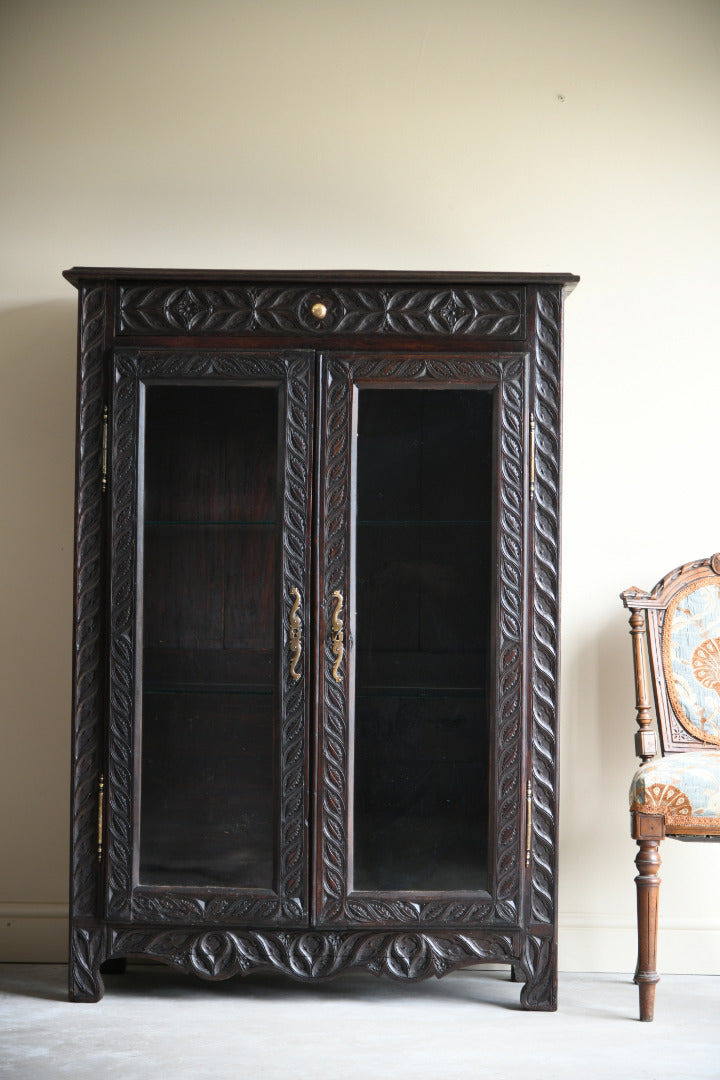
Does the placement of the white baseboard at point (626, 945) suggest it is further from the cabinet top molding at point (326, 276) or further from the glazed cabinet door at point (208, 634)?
the cabinet top molding at point (326, 276)

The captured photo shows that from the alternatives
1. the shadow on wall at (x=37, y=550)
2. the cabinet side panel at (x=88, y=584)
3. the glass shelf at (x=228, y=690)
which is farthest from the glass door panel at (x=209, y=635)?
the shadow on wall at (x=37, y=550)

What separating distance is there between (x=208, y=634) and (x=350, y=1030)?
97 centimetres

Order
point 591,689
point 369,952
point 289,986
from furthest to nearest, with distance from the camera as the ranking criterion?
point 591,689 < point 289,986 < point 369,952

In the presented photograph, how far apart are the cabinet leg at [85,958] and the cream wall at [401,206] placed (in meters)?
A: 0.50

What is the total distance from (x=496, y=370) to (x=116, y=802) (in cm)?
140

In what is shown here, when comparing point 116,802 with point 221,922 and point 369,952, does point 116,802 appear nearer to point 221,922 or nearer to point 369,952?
point 221,922

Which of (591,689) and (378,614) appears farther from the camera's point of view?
(591,689)

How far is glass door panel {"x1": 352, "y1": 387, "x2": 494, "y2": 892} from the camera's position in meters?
2.50

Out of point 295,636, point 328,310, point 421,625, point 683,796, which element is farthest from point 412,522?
point 683,796

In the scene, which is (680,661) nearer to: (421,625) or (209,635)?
(421,625)

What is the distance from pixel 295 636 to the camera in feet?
8.22

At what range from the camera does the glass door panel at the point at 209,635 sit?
2.51 meters

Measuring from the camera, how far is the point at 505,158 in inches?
119

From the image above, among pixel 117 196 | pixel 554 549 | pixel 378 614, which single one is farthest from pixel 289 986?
pixel 117 196
